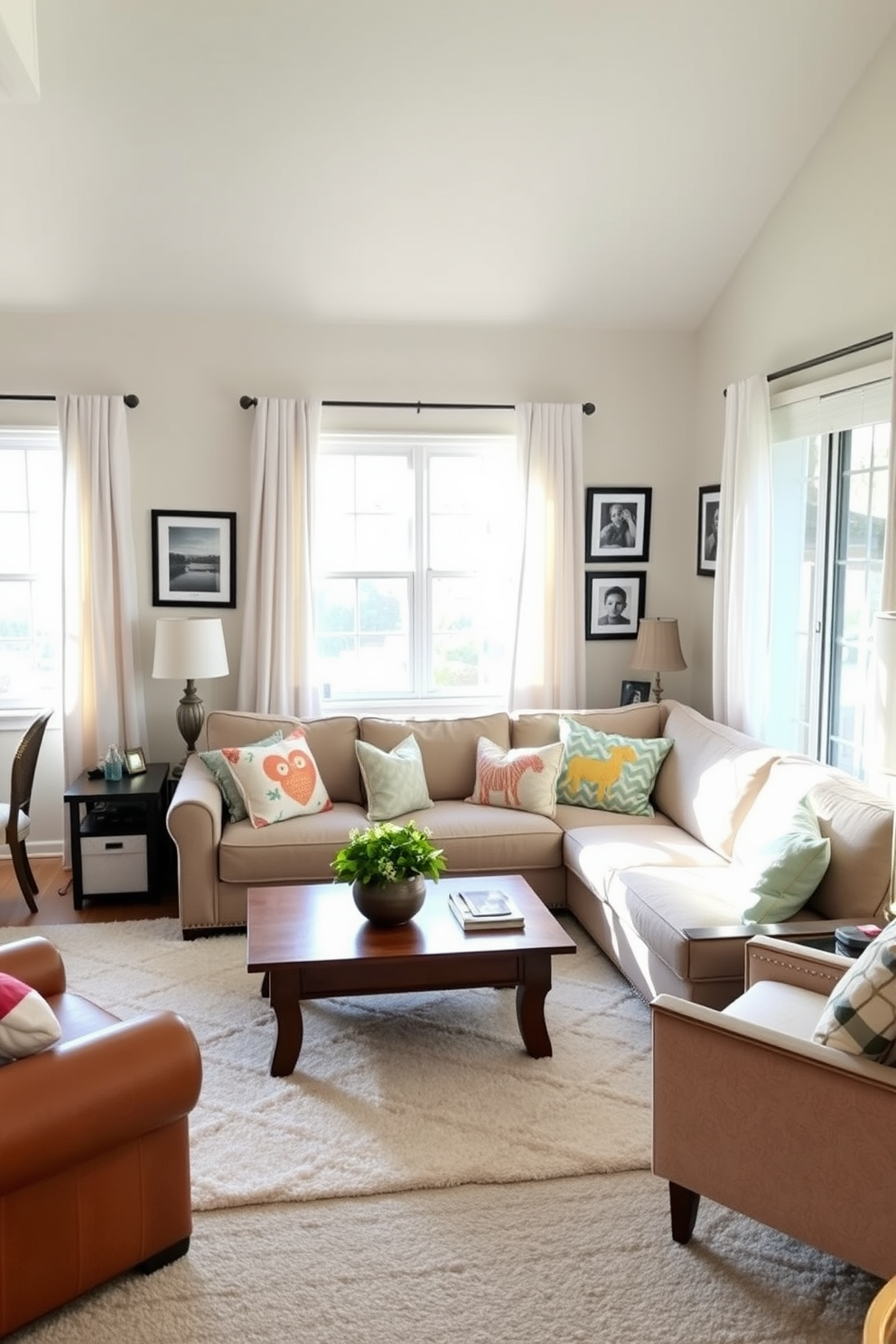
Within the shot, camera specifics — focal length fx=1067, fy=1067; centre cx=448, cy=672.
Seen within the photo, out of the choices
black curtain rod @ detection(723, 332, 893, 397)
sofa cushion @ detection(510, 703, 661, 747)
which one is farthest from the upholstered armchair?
sofa cushion @ detection(510, 703, 661, 747)

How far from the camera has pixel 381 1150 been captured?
288cm

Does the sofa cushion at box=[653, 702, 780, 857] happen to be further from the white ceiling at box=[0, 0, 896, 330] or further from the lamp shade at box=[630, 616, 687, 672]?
the white ceiling at box=[0, 0, 896, 330]

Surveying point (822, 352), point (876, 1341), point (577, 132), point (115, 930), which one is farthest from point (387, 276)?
point (876, 1341)

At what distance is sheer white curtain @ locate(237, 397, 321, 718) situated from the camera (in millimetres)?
5336

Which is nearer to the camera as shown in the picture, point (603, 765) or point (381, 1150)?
point (381, 1150)

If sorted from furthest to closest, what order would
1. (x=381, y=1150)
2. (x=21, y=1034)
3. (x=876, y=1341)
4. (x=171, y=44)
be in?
(x=171, y=44) → (x=381, y=1150) → (x=21, y=1034) → (x=876, y=1341)

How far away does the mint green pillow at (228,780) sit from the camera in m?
4.58

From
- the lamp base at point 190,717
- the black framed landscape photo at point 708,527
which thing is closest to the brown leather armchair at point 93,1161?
the lamp base at point 190,717

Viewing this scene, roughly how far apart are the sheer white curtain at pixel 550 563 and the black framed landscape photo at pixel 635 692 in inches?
9.3

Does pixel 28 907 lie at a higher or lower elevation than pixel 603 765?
lower

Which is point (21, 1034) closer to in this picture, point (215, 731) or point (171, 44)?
point (215, 731)

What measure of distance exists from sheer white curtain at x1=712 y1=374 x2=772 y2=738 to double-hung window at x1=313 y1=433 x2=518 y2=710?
1.14 m

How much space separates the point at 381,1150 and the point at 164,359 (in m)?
3.98

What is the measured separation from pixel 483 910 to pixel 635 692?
241 centimetres
